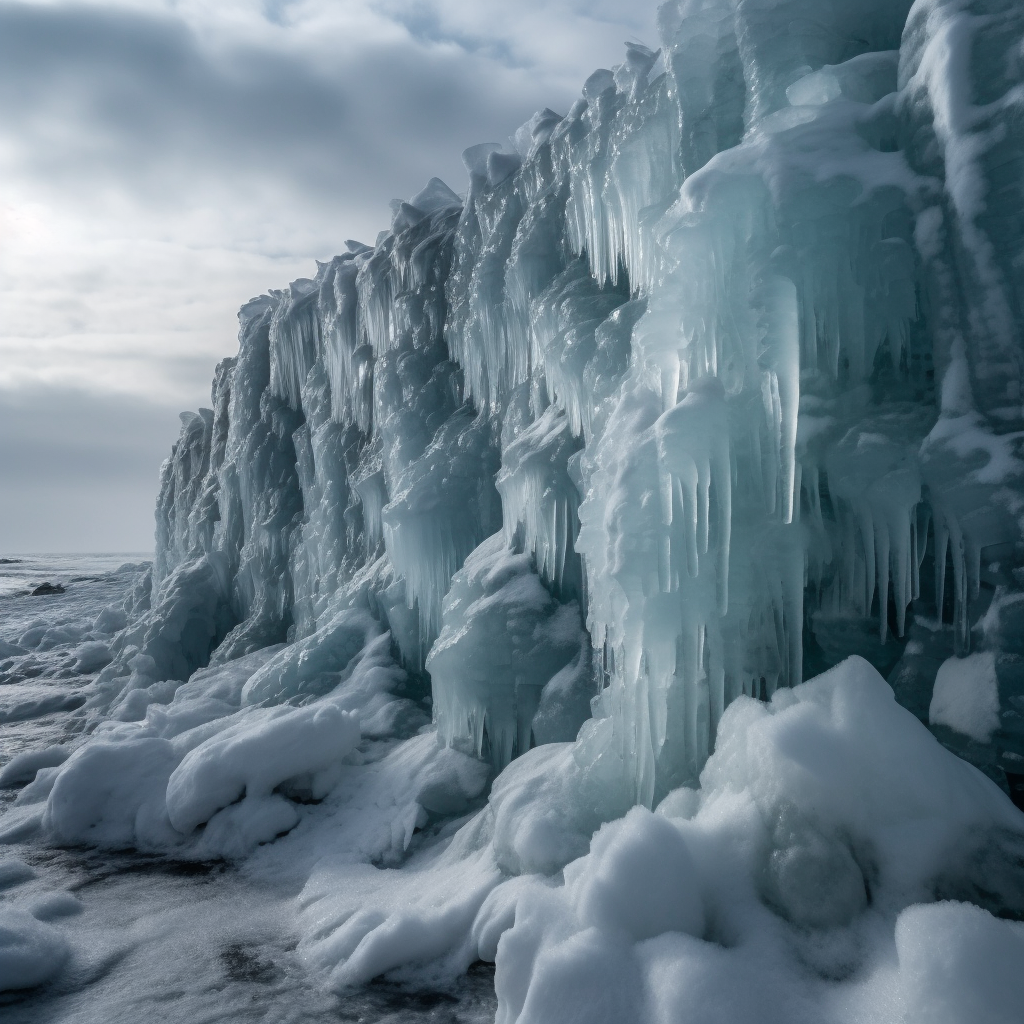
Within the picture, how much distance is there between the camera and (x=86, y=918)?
471 cm

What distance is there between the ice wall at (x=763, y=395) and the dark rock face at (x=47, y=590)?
30.7 metres

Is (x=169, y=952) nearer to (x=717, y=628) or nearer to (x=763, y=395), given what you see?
(x=717, y=628)

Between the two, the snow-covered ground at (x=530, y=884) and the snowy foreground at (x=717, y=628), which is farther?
the snowy foreground at (x=717, y=628)

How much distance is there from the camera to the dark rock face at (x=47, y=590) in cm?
3127

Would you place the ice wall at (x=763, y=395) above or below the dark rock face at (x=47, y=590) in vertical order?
above

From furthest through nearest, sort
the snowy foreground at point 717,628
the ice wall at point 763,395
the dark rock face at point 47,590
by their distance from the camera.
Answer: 1. the dark rock face at point 47,590
2. the ice wall at point 763,395
3. the snowy foreground at point 717,628

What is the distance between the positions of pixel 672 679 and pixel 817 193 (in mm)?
2837

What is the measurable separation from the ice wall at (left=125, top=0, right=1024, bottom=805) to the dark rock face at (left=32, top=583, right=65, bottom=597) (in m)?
30.7

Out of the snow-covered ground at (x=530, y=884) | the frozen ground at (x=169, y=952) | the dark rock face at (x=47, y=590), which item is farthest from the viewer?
the dark rock face at (x=47, y=590)

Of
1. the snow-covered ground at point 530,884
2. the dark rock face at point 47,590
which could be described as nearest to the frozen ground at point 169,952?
the snow-covered ground at point 530,884

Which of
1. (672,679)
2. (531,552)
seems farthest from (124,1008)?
(531,552)

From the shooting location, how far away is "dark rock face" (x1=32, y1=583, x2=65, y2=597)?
31.3 m

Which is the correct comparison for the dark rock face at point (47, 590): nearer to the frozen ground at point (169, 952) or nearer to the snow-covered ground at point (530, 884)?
Answer: the snow-covered ground at point (530, 884)

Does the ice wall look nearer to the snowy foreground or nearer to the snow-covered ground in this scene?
the snowy foreground
